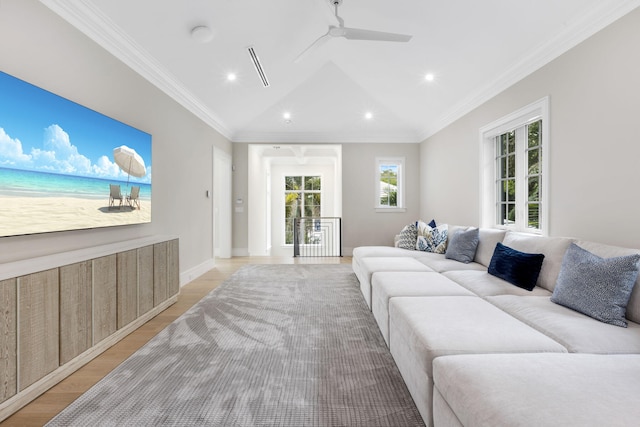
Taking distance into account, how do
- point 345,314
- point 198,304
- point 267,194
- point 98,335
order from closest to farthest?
point 98,335, point 345,314, point 198,304, point 267,194

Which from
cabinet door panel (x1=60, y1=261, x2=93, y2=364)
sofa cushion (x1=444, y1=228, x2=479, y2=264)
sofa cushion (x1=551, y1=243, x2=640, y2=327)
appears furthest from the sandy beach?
sofa cushion (x1=444, y1=228, x2=479, y2=264)

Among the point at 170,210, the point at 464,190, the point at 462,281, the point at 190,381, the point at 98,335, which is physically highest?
the point at 464,190

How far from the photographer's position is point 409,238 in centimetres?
489

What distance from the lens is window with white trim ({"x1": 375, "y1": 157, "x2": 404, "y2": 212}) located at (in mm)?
6781

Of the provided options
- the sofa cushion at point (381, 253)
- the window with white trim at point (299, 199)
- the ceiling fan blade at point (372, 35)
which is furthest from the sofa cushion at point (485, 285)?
the window with white trim at point (299, 199)

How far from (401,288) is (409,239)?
256 cm

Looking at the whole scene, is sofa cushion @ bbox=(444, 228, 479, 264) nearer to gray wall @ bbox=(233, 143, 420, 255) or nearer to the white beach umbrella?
gray wall @ bbox=(233, 143, 420, 255)

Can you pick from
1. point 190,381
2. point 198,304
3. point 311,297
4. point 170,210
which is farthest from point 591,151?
point 170,210

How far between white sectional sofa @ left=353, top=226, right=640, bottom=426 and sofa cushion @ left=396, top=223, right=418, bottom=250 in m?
1.92

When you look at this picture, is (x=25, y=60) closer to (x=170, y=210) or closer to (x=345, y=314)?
(x=170, y=210)

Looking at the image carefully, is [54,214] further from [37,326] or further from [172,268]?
[172,268]

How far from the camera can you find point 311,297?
3699 millimetres

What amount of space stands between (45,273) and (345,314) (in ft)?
7.86

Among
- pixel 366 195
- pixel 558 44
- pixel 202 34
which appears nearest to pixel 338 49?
pixel 202 34
